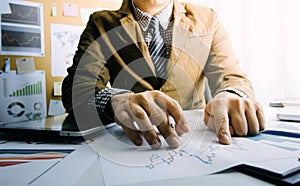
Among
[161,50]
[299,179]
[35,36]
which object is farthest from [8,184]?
[35,36]

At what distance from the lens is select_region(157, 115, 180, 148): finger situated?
1.45 feet

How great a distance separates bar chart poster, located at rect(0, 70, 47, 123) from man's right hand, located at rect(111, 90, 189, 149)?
0.69 metres

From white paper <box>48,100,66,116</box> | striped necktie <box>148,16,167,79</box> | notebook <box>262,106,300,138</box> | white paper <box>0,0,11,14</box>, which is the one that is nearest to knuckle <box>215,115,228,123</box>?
notebook <box>262,106,300,138</box>

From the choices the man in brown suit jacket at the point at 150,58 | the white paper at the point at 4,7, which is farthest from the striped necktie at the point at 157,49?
the white paper at the point at 4,7

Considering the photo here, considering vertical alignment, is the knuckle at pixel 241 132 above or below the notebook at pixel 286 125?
above

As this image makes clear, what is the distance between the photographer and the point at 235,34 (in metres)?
1.44

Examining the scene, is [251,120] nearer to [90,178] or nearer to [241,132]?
[241,132]

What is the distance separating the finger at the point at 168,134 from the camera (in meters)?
0.44

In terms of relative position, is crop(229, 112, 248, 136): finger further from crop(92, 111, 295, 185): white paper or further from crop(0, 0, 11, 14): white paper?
crop(0, 0, 11, 14): white paper

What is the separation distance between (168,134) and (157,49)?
533 mm

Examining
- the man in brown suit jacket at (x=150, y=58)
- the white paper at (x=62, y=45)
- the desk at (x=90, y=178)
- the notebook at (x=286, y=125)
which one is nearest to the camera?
the desk at (x=90, y=178)

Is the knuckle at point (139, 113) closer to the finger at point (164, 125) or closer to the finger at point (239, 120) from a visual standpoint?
the finger at point (164, 125)

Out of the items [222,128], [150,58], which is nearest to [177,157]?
[222,128]

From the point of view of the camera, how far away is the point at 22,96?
1073 mm
